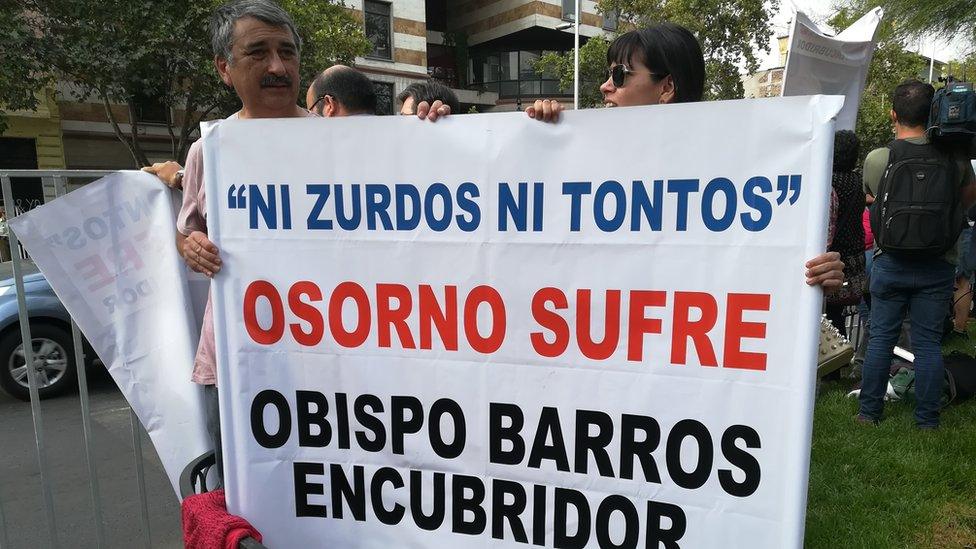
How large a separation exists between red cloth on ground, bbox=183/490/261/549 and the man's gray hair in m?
1.26

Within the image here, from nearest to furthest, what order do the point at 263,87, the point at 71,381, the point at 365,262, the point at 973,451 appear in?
1. the point at 365,262
2. the point at 263,87
3. the point at 973,451
4. the point at 71,381

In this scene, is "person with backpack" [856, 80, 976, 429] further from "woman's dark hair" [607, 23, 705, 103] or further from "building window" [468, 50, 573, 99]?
"building window" [468, 50, 573, 99]

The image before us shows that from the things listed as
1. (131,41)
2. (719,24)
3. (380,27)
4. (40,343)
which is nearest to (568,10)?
(380,27)

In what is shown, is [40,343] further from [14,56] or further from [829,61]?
[14,56]

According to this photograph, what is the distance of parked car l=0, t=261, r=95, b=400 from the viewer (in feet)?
14.7

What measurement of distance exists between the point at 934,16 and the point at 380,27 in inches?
733

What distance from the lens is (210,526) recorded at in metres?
1.62

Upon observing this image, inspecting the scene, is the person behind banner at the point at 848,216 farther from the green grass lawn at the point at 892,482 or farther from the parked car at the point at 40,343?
the parked car at the point at 40,343

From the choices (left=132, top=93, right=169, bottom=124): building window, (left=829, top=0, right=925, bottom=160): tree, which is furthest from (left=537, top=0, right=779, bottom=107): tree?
(left=132, top=93, right=169, bottom=124): building window

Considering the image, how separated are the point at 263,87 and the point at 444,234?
772 mm

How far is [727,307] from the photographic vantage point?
1.41 m

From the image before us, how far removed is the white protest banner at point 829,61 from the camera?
355cm

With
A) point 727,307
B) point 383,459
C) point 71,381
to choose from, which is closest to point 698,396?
point 727,307

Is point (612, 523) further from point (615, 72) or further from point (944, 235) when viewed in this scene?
point (944, 235)
